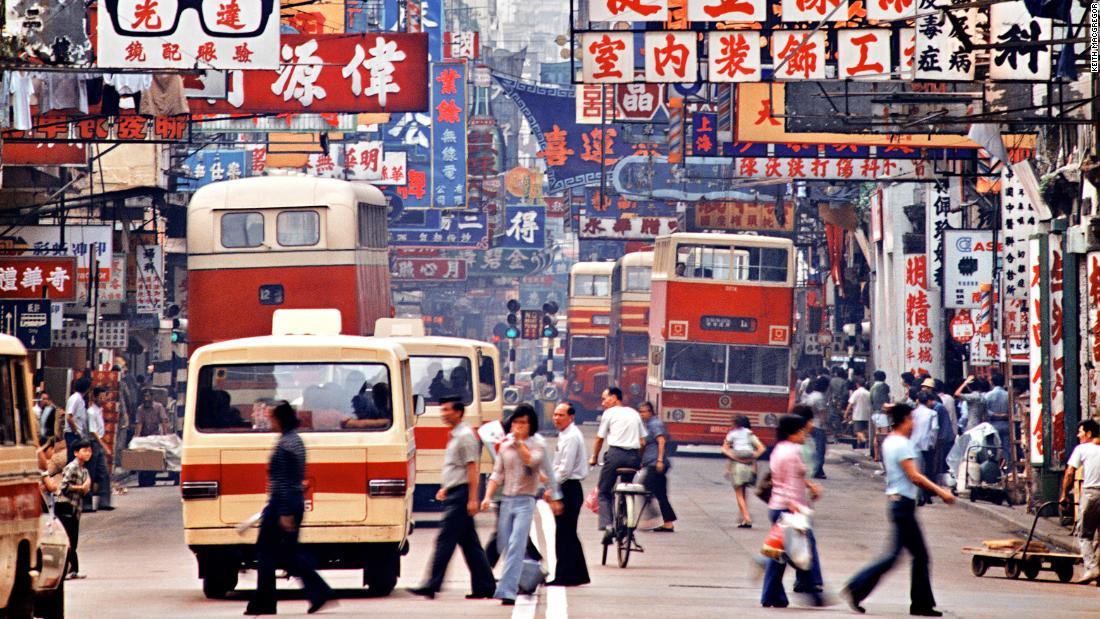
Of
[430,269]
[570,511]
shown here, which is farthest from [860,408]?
[430,269]

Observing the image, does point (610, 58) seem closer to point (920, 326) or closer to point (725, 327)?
point (725, 327)

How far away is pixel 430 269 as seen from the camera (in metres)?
63.3

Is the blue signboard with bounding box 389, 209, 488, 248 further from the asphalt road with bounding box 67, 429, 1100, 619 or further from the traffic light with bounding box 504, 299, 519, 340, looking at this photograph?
the asphalt road with bounding box 67, 429, 1100, 619

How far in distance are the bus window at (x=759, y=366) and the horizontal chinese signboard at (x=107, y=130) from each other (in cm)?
1277

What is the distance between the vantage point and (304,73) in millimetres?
25328

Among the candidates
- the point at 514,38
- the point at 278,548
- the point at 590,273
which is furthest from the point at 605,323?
the point at 514,38

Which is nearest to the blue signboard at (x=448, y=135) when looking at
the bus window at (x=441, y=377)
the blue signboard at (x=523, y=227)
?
the blue signboard at (x=523, y=227)

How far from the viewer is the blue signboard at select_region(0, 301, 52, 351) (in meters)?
25.1

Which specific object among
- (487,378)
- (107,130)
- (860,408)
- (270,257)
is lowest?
(860,408)

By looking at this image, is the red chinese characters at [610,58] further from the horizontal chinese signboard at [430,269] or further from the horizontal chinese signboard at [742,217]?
the horizontal chinese signboard at [430,269]

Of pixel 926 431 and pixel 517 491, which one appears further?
pixel 926 431

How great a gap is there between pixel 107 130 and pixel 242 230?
8.89 feet

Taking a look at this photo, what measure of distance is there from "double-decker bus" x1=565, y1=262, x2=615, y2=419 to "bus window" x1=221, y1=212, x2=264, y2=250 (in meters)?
28.9

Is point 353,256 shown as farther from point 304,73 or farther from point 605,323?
point 605,323
